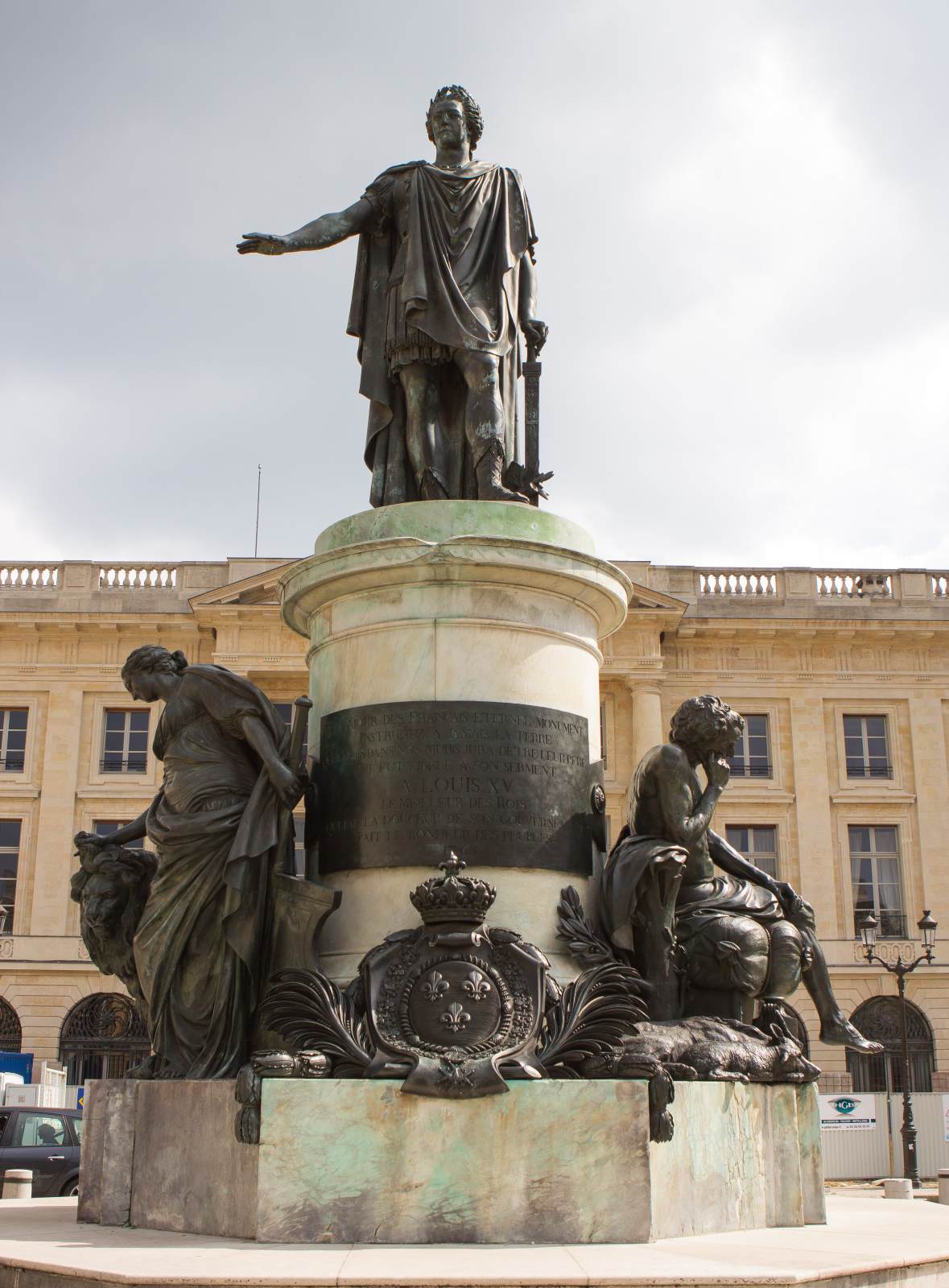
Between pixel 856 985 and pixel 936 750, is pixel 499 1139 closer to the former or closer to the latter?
pixel 856 985

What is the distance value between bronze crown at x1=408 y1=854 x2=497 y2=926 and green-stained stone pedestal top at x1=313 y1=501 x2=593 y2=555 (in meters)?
1.79

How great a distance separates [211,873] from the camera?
648 cm

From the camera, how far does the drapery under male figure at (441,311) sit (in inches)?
305

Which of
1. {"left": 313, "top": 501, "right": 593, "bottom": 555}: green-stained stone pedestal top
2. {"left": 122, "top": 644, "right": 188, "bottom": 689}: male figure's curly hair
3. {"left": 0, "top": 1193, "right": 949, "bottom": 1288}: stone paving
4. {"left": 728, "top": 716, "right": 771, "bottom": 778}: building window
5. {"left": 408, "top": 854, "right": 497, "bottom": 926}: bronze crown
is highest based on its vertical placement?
{"left": 728, "top": 716, "right": 771, "bottom": 778}: building window

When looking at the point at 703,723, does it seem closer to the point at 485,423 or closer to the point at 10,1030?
the point at 485,423

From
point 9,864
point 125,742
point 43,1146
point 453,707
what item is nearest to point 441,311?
point 453,707

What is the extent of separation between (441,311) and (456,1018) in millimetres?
3825

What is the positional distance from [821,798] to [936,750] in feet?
11.8

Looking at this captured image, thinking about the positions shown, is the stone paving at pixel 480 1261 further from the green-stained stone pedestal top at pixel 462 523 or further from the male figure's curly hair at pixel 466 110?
Result: the male figure's curly hair at pixel 466 110

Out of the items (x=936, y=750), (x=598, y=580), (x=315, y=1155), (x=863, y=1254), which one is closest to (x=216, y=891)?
(x=315, y=1155)

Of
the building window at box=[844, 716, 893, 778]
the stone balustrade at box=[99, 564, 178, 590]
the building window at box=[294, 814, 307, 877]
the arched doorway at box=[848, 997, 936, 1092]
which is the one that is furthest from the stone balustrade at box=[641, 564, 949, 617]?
the building window at box=[294, 814, 307, 877]

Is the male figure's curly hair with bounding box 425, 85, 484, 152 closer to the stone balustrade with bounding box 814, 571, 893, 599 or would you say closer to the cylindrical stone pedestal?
the cylindrical stone pedestal

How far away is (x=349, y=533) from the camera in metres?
7.29

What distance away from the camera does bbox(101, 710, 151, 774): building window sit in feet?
129
